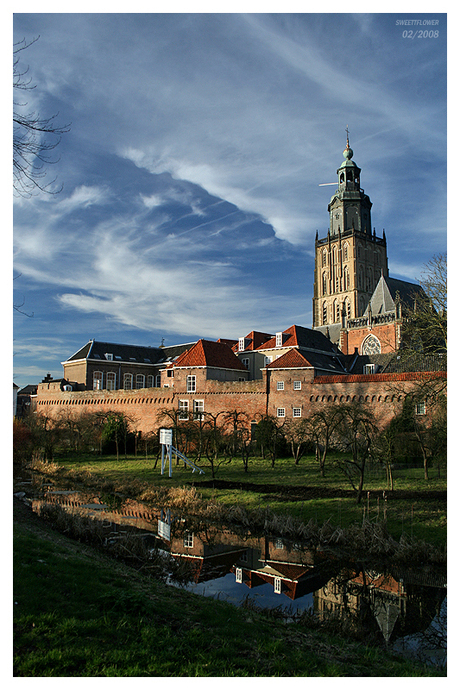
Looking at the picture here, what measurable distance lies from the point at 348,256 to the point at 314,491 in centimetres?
6248

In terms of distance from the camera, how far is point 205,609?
22.7 feet

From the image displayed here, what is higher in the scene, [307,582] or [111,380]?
[111,380]

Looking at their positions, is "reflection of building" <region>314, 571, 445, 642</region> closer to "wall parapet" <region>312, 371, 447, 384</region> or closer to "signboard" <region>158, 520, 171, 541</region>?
"signboard" <region>158, 520, 171, 541</region>

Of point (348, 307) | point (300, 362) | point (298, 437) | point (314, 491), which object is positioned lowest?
point (314, 491)

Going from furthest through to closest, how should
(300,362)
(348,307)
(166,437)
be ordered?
1. (348,307)
2. (300,362)
3. (166,437)

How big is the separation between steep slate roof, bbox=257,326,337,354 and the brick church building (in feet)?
0.38

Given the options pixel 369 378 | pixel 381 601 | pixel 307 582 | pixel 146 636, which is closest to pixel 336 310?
pixel 369 378

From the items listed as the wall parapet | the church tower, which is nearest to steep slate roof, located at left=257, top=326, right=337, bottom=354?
the wall parapet

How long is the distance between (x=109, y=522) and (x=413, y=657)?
955 centimetres

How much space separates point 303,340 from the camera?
3619cm

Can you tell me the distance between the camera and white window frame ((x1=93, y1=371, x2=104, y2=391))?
160 ft

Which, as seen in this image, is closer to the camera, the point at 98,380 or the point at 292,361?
the point at 292,361

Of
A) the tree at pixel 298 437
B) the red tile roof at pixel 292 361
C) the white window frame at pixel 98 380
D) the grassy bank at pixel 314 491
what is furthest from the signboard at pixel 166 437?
the white window frame at pixel 98 380

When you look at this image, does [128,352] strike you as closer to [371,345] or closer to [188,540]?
[371,345]
